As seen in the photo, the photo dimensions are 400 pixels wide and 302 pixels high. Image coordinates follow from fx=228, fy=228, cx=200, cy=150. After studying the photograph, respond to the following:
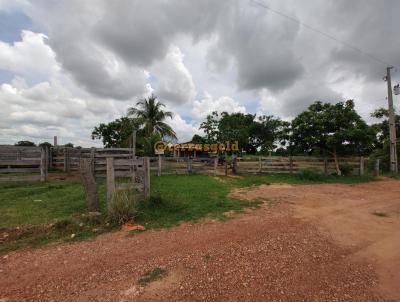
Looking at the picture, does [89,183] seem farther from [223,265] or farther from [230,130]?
[230,130]

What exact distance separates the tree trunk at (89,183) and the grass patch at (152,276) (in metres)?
3.24

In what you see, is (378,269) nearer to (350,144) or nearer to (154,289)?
(154,289)

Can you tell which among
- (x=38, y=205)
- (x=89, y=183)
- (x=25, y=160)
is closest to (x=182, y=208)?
(x=89, y=183)

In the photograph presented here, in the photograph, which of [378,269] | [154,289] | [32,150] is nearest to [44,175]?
[32,150]

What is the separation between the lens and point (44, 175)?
10742 millimetres

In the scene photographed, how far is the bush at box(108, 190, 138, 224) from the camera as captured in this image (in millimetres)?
4836

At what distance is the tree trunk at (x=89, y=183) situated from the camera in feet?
18.0

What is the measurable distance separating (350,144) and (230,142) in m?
13.7

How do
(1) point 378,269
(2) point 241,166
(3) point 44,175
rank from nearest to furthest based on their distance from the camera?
(1) point 378,269 < (3) point 44,175 < (2) point 241,166

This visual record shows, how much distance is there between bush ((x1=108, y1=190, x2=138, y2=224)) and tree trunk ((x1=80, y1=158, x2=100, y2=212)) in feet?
2.94

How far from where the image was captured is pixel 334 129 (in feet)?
47.4

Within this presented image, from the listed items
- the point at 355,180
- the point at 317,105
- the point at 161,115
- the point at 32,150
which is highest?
the point at 161,115

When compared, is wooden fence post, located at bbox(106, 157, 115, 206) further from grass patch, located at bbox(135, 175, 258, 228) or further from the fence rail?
the fence rail

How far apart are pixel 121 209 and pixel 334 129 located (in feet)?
46.7
